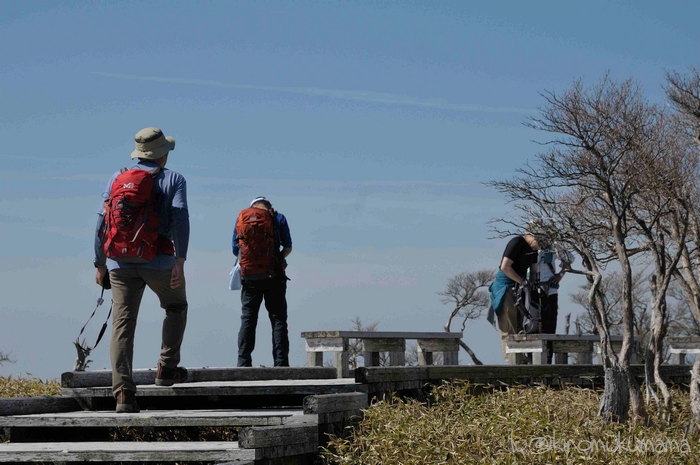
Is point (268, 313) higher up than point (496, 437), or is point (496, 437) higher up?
point (268, 313)

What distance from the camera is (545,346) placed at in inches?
525

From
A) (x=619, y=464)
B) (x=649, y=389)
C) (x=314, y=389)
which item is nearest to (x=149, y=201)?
(x=314, y=389)

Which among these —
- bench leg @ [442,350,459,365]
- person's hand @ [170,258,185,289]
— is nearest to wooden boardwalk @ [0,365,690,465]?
person's hand @ [170,258,185,289]

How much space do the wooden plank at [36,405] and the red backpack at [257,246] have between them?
130 inches

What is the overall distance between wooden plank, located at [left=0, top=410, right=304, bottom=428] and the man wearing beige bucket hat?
1.23ft

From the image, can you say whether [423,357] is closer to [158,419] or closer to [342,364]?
[342,364]

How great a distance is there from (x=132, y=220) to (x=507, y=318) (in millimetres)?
6942

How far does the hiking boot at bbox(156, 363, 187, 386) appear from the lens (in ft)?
29.4

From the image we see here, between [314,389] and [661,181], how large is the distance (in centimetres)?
656

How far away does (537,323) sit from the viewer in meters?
13.6

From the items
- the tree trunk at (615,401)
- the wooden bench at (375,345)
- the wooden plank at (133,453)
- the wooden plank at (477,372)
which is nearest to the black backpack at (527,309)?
the wooden plank at (477,372)

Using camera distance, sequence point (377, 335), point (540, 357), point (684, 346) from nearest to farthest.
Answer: point (377, 335) < point (540, 357) < point (684, 346)

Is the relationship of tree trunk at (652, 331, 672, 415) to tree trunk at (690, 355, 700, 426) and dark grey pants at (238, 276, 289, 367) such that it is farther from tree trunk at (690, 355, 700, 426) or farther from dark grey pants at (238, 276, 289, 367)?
dark grey pants at (238, 276, 289, 367)

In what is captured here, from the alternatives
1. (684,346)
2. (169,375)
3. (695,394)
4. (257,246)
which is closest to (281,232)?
(257,246)
